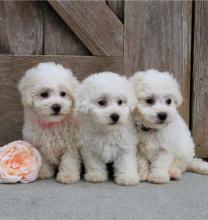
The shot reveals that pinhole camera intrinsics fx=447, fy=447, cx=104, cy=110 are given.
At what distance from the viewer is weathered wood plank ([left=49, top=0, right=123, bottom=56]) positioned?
510 centimetres

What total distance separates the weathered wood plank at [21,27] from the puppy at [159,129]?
1419 millimetres

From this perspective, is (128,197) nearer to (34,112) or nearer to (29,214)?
(29,214)

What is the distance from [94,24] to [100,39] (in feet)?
0.60

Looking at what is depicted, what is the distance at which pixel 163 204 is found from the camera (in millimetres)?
3910

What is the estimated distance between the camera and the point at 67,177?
4.47m

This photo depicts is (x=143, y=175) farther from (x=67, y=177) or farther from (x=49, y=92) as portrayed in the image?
(x=49, y=92)

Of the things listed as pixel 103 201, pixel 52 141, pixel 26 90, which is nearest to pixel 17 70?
pixel 26 90

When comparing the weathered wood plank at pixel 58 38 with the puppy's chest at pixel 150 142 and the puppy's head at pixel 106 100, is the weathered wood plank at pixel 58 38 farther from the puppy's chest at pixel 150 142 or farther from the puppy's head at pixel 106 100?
the puppy's chest at pixel 150 142

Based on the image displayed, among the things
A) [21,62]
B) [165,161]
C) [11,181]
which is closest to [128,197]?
[165,161]

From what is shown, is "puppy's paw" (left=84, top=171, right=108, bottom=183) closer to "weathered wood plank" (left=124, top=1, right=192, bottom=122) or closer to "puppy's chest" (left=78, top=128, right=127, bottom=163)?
"puppy's chest" (left=78, top=128, right=127, bottom=163)

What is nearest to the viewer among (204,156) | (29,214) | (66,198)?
Answer: (29,214)

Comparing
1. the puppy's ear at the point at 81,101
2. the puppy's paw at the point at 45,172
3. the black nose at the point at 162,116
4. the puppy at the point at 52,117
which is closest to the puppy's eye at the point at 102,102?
the puppy's ear at the point at 81,101

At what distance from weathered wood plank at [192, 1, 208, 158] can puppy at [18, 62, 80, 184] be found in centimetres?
160

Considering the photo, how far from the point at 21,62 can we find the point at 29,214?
2061mm
